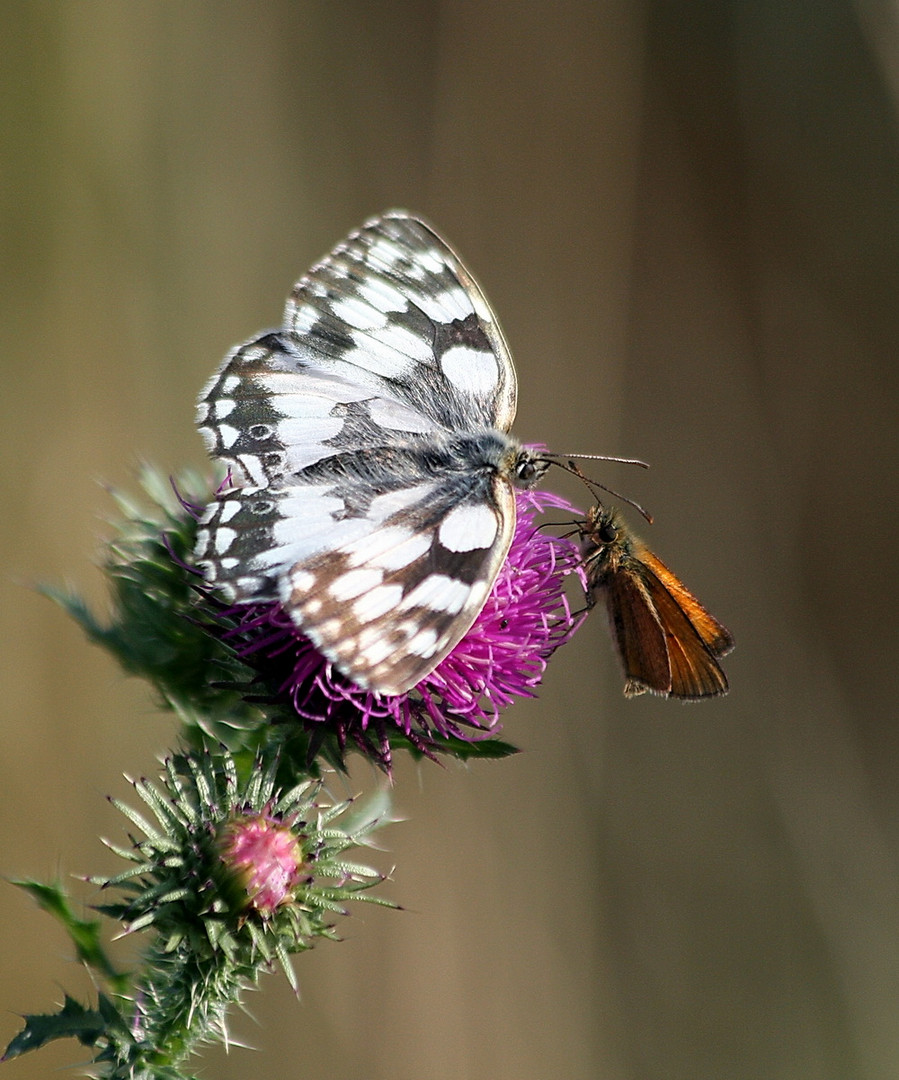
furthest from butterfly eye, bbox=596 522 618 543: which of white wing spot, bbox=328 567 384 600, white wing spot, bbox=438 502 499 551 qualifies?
white wing spot, bbox=328 567 384 600

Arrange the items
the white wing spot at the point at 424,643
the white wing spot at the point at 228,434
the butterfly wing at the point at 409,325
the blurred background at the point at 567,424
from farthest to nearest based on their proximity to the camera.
Result: the blurred background at the point at 567,424
the butterfly wing at the point at 409,325
the white wing spot at the point at 228,434
the white wing spot at the point at 424,643

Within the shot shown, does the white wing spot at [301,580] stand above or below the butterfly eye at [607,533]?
below

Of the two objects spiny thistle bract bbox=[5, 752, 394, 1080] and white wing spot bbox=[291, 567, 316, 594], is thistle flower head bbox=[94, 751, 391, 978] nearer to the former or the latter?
spiny thistle bract bbox=[5, 752, 394, 1080]

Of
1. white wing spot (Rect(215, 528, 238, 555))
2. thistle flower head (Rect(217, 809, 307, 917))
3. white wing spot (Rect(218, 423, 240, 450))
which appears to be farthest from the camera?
white wing spot (Rect(218, 423, 240, 450))

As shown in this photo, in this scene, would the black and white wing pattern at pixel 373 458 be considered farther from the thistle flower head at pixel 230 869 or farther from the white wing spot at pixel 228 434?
the thistle flower head at pixel 230 869

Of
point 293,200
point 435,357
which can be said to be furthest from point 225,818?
point 293,200

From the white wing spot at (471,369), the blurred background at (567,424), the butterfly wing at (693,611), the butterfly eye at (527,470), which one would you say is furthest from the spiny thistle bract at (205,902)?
the blurred background at (567,424)
